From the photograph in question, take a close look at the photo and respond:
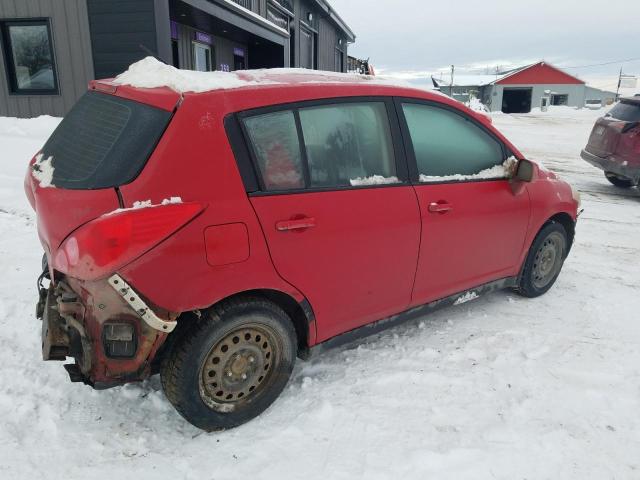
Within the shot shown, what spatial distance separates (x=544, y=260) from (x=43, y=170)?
380 cm

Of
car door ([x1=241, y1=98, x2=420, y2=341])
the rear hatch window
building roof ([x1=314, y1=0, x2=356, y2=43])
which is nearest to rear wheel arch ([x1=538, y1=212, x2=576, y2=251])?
car door ([x1=241, y1=98, x2=420, y2=341])

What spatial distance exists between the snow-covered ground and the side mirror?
1.10m

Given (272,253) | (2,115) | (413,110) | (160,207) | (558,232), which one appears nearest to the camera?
(160,207)

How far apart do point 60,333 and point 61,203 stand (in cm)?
63

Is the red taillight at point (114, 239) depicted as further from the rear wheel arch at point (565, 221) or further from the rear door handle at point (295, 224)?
the rear wheel arch at point (565, 221)

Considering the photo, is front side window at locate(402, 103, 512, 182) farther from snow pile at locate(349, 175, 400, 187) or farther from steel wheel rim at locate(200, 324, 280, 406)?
steel wheel rim at locate(200, 324, 280, 406)

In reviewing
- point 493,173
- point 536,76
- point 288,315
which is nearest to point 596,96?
point 536,76

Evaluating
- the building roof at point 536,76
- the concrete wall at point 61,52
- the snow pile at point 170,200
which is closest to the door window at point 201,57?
the concrete wall at point 61,52

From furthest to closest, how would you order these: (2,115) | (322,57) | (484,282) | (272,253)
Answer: (322,57) → (2,115) → (484,282) → (272,253)

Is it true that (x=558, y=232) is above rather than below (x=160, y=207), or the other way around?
below

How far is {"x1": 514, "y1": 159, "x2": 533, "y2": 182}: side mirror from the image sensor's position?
3531mm

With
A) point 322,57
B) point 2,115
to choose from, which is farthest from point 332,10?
point 2,115

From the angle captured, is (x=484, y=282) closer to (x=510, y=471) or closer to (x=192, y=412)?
(x=510, y=471)

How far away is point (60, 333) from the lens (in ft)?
7.82
